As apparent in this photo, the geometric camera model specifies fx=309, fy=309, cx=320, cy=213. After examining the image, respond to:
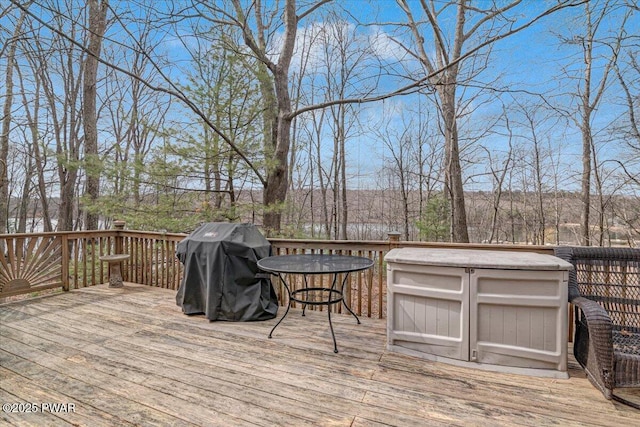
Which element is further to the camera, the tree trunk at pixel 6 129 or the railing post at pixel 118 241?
the tree trunk at pixel 6 129

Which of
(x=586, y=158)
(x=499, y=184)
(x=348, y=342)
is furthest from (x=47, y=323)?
(x=586, y=158)

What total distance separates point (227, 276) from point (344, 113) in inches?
318

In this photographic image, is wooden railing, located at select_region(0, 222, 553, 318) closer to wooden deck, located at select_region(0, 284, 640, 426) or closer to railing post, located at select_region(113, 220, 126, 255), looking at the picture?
railing post, located at select_region(113, 220, 126, 255)

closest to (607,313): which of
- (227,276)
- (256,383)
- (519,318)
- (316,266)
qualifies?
(519,318)

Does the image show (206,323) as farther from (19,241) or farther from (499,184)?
(499,184)

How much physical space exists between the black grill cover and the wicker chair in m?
2.73

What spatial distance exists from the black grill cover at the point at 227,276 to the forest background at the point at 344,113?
185 cm

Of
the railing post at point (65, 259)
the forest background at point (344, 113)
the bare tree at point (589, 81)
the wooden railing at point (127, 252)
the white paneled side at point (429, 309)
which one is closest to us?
the white paneled side at point (429, 309)

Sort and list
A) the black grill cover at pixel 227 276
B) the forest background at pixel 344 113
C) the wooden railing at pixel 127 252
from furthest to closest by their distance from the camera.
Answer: the forest background at pixel 344 113 → the wooden railing at pixel 127 252 → the black grill cover at pixel 227 276

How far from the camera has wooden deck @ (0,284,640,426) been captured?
1783mm

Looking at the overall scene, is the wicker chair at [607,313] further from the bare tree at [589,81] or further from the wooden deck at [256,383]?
the bare tree at [589,81]

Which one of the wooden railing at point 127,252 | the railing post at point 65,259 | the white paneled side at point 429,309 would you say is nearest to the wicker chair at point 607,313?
the wooden railing at point 127,252

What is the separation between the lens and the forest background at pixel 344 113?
530 centimetres

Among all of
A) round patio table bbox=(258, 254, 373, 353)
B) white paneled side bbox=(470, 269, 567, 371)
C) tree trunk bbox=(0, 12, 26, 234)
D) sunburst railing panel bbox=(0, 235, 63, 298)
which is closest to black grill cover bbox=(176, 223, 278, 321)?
round patio table bbox=(258, 254, 373, 353)
